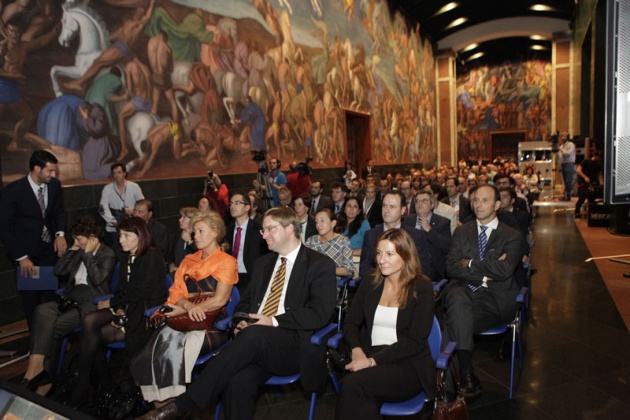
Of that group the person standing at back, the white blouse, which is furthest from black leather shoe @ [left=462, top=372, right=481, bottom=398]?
the person standing at back

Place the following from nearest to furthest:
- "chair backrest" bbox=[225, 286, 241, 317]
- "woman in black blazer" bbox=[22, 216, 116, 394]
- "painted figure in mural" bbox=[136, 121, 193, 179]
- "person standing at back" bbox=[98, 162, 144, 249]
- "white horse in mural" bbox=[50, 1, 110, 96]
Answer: "chair backrest" bbox=[225, 286, 241, 317] < "woman in black blazer" bbox=[22, 216, 116, 394] < "white horse in mural" bbox=[50, 1, 110, 96] < "person standing at back" bbox=[98, 162, 144, 249] < "painted figure in mural" bbox=[136, 121, 193, 179]

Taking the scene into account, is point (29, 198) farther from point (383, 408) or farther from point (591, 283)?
point (591, 283)

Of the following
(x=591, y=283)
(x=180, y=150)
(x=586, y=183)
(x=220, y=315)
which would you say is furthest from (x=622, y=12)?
(x=586, y=183)

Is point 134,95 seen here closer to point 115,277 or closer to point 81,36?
point 81,36

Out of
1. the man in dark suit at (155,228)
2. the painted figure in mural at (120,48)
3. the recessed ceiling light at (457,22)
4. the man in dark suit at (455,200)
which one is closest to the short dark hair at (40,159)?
the man in dark suit at (155,228)

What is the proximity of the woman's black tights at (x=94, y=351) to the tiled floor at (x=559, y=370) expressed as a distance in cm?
85

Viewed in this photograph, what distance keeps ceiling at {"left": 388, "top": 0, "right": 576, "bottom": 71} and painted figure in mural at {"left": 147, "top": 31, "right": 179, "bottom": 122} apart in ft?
55.6

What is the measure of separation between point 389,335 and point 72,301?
2.82m

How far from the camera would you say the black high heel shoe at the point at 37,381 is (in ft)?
12.3

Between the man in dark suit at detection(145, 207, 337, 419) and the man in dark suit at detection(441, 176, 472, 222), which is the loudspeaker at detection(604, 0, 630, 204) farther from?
the man in dark suit at detection(441, 176, 472, 222)

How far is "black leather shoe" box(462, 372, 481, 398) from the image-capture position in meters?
3.57

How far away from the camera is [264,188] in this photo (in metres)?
9.42

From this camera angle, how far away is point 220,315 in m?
3.62

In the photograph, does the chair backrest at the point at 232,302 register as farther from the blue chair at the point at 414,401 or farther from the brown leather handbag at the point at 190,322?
the blue chair at the point at 414,401
